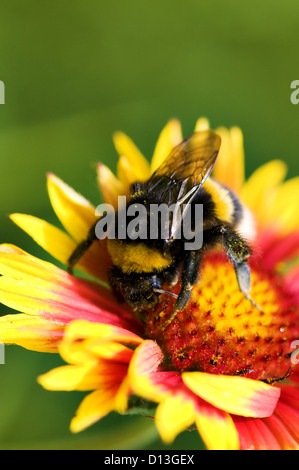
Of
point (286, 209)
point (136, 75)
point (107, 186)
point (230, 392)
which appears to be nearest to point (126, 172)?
point (107, 186)

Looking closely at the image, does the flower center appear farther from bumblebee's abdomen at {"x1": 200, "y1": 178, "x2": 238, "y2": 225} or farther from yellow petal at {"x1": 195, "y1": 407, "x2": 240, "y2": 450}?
yellow petal at {"x1": 195, "y1": 407, "x2": 240, "y2": 450}

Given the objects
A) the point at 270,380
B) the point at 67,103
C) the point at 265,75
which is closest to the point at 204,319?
the point at 270,380

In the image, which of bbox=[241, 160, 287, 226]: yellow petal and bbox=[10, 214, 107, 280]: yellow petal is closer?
bbox=[10, 214, 107, 280]: yellow petal

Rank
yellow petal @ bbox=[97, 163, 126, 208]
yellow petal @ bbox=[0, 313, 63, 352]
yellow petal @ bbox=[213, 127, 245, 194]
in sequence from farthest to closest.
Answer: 1. yellow petal @ bbox=[213, 127, 245, 194]
2. yellow petal @ bbox=[97, 163, 126, 208]
3. yellow petal @ bbox=[0, 313, 63, 352]

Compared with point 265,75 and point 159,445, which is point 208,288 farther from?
point 265,75

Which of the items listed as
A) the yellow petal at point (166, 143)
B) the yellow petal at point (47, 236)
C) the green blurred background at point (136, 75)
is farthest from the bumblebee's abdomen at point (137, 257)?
the green blurred background at point (136, 75)

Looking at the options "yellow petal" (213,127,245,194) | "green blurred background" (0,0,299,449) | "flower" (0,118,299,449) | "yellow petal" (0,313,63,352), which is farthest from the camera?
"green blurred background" (0,0,299,449)

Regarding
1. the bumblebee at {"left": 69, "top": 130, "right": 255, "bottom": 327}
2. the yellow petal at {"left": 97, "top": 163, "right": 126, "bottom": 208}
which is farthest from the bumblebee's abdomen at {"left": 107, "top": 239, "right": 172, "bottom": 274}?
the yellow petal at {"left": 97, "top": 163, "right": 126, "bottom": 208}
